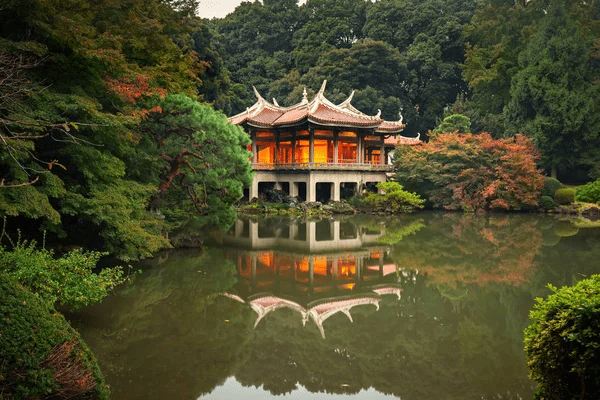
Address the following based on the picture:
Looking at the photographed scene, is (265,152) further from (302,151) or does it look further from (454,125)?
(454,125)

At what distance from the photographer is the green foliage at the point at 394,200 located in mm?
24766

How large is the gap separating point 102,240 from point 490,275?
7718mm

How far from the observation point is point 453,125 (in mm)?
32156

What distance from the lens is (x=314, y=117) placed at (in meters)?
26.3

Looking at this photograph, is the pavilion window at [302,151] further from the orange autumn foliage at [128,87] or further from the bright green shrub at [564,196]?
the orange autumn foliage at [128,87]

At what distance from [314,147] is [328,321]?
22228mm

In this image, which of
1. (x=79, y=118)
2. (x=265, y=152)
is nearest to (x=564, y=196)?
(x=265, y=152)

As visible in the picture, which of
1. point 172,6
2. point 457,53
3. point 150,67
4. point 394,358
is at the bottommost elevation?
point 394,358

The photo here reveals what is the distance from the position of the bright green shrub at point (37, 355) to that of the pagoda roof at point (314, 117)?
22.9 m

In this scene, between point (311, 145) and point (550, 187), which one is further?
point (311, 145)

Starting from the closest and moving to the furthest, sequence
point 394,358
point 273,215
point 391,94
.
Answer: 1. point 394,358
2. point 273,215
3. point 391,94

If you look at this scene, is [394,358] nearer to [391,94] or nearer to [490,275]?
[490,275]

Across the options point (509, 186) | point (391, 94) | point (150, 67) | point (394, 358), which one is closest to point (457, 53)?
point (391, 94)

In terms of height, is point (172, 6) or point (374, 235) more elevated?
point (172, 6)
